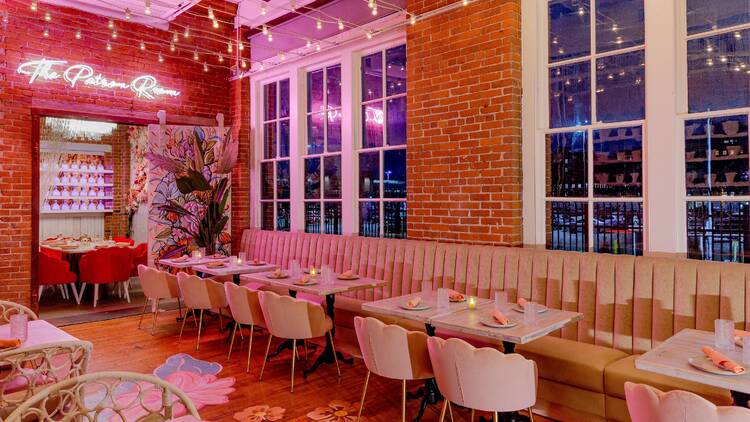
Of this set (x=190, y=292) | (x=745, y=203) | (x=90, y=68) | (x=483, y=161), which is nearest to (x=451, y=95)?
(x=483, y=161)

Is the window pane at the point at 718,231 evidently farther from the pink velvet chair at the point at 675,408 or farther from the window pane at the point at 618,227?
the pink velvet chair at the point at 675,408

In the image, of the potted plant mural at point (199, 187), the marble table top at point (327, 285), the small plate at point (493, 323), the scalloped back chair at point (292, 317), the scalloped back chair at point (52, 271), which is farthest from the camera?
the potted plant mural at point (199, 187)

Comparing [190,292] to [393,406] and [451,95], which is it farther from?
[451,95]

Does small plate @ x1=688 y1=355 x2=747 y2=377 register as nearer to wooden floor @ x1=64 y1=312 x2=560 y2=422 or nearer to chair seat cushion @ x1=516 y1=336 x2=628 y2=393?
chair seat cushion @ x1=516 y1=336 x2=628 y2=393

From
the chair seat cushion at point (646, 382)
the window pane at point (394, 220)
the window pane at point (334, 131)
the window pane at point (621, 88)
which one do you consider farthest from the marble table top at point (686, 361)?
the window pane at point (334, 131)

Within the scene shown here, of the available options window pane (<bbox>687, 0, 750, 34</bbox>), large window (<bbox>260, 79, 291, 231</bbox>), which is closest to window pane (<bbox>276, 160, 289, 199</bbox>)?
large window (<bbox>260, 79, 291, 231</bbox>)

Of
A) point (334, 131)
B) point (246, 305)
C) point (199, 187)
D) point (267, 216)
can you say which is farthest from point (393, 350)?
point (267, 216)

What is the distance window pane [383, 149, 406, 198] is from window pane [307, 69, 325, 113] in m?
1.57

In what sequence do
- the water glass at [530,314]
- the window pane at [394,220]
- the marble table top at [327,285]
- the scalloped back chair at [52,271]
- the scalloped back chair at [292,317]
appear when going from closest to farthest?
the water glass at [530,314] → the scalloped back chair at [292,317] → the marble table top at [327,285] → the window pane at [394,220] → the scalloped back chair at [52,271]

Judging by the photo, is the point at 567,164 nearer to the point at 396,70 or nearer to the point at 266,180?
the point at 396,70

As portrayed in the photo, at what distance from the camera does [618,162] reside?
4.53 m

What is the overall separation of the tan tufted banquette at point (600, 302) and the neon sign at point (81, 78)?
533 cm

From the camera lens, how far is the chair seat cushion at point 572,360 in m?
3.46

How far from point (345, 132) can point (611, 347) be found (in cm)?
427
